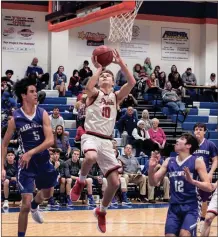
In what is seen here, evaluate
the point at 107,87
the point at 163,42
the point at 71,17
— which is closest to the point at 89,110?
the point at 107,87

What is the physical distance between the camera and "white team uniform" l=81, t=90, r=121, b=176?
7246 mm

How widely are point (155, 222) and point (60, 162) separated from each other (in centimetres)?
298

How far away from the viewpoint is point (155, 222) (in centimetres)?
1097

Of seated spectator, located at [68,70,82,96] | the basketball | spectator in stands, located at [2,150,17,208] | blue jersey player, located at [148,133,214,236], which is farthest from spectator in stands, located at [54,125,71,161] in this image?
blue jersey player, located at [148,133,214,236]

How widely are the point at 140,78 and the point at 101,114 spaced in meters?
12.5

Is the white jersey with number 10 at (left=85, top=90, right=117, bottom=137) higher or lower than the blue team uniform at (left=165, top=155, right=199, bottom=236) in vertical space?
higher

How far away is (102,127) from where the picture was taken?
23.9 feet

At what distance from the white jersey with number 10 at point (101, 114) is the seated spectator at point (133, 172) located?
649 centimetres

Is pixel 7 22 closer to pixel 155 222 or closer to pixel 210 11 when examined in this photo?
pixel 210 11

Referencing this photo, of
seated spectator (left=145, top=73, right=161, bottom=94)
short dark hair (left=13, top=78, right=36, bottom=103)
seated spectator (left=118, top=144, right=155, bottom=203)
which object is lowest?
seated spectator (left=118, top=144, right=155, bottom=203)

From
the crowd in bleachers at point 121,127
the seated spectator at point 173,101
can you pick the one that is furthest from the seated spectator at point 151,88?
the seated spectator at point 173,101

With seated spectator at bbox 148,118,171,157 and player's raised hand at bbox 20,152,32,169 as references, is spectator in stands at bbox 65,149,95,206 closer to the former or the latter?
seated spectator at bbox 148,118,171,157

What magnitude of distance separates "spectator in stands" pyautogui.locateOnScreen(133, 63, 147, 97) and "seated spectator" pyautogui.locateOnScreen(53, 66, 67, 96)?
2242 millimetres

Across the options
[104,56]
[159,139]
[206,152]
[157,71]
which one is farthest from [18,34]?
[104,56]
